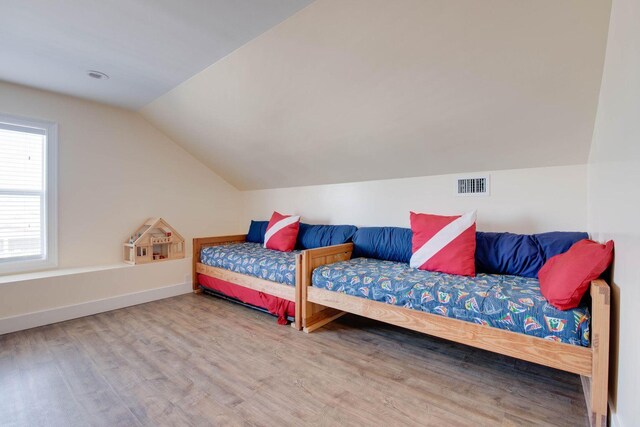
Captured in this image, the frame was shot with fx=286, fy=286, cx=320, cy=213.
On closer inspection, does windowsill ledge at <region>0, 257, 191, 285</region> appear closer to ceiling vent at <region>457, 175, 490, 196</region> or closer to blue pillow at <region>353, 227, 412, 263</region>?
blue pillow at <region>353, 227, 412, 263</region>

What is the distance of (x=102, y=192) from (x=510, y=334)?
394cm

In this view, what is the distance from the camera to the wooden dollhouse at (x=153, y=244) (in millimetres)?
3275

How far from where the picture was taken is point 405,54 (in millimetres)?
1798

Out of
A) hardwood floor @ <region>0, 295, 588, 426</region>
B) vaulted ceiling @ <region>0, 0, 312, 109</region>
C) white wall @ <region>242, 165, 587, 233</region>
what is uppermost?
vaulted ceiling @ <region>0, 0, 312, 109</region>

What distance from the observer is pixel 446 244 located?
2.23 metres

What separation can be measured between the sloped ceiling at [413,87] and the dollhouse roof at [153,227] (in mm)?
1260

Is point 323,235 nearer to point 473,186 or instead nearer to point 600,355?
point 473,186

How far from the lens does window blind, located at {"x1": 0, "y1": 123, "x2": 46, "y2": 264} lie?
2.68 m

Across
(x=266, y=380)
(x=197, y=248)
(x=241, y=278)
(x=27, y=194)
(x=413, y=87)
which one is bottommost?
(x=266, y=380)

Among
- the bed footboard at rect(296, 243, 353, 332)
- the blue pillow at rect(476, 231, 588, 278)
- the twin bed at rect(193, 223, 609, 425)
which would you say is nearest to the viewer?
the twin bed at rect(193, 223, 609, 425)

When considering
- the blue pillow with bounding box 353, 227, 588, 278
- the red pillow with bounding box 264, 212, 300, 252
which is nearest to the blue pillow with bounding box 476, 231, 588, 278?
the blue pillow with bounding box 353, 227, 588, 278

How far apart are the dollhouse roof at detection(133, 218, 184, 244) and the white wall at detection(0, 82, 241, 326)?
0.09m

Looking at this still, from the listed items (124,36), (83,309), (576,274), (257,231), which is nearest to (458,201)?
(576,274)

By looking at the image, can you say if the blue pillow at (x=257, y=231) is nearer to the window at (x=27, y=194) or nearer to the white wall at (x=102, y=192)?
the white wall at (x=102, y=192)
